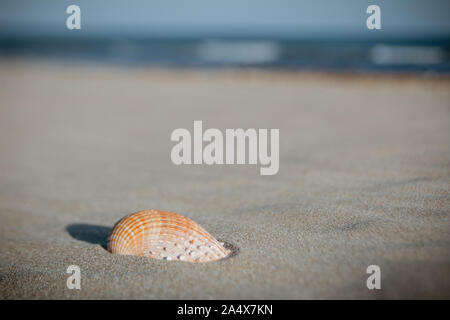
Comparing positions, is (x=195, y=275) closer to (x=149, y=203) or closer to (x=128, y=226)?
(x=128, y=226)

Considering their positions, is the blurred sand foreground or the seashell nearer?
the blurred sand foreground

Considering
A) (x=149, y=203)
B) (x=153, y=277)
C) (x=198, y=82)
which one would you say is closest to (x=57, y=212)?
(x=149, y=203)

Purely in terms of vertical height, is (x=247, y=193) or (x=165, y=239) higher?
(x=247, y=193)

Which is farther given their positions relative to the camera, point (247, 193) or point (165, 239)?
point (247, 193)
